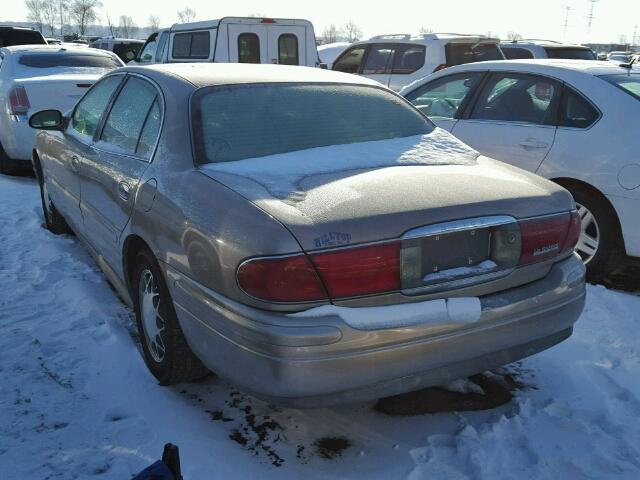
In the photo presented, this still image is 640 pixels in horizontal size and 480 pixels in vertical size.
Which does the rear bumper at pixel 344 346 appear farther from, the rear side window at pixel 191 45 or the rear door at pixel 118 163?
the rear side window at pixel 191 45

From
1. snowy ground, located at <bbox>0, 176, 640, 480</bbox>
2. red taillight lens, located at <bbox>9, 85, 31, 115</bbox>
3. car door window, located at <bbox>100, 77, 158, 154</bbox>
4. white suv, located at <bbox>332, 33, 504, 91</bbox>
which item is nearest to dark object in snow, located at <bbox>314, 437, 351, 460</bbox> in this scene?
snowy ground, located at <bbox>0, 176, 640, 480</bbox>

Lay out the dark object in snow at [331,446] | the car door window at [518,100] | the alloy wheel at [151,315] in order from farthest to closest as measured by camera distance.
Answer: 1. the car door window at [518,100]
2. the alloy wheel at [151,315]
3. the dark object in snow at [331,446]

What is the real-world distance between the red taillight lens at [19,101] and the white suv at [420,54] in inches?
235

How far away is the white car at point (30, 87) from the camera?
24.9ft

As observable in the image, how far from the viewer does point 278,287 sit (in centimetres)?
226

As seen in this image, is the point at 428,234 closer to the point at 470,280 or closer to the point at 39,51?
the point at 470,280

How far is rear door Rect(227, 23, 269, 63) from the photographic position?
41.0 feet

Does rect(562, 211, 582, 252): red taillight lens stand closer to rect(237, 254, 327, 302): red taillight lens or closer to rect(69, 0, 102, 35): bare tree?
rect(237, 254, 327, 302): red taillight lens

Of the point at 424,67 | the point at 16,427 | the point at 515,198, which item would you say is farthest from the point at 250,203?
the point at 424,67

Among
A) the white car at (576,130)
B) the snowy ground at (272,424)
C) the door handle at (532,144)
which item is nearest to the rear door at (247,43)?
the white car at (576,130)

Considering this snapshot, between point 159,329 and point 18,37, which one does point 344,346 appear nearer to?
point 159,329

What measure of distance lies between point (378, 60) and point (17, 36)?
9.80m

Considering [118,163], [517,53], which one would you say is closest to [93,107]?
[118,163]

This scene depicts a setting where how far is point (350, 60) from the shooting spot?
41.6ft
